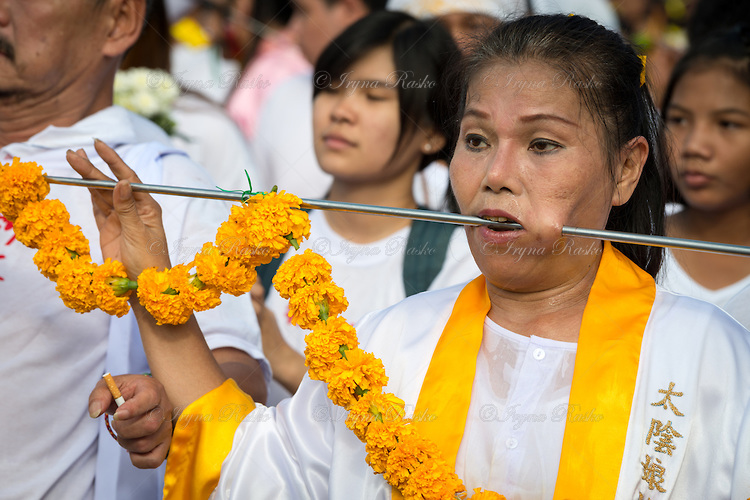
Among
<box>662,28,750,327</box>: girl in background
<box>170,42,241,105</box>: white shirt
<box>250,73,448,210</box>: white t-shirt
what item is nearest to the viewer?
<box>662,28,750,327</box>: girl in background

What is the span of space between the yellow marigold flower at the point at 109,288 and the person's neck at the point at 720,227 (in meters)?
2.42

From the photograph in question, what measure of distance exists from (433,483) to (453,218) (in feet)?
2.04

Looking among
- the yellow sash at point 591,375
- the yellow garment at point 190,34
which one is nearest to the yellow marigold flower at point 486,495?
the yellow sash at point 591,375

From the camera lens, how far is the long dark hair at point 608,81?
212cm

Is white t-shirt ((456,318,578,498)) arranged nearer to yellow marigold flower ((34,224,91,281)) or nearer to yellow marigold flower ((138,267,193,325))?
yellow marigold flower ((138,267,193,325))

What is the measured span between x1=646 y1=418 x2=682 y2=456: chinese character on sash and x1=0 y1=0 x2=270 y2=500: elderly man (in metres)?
1.24

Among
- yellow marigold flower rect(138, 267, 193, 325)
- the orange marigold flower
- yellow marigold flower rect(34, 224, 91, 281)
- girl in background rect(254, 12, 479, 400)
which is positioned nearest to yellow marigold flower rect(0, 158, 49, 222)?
yellow marigold flower rect(34, 224, 91, 281)

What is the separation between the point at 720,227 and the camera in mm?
3682

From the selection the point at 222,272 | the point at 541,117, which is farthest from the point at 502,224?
the point at 222,272

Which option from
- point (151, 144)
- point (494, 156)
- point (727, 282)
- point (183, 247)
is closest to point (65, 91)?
point (151, 144)

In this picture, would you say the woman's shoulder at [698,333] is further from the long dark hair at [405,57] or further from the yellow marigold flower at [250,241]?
the long dark hair at [405,57]

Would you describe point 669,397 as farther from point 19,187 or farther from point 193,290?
point 19,187

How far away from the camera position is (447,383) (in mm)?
2111

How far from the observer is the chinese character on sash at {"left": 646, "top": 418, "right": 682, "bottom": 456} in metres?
1.89
